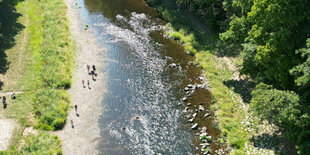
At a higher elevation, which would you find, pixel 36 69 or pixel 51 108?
pixel 36 69

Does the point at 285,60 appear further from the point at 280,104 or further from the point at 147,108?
the point at 147,108

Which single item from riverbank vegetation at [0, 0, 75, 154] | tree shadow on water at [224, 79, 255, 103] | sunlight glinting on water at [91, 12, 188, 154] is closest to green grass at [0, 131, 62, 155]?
riverbank vegetation at [0, 0, 75, 154]

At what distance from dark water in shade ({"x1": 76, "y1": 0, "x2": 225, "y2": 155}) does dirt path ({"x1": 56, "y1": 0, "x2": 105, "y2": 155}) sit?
1182mm

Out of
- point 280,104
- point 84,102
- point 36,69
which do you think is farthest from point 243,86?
point 36,69

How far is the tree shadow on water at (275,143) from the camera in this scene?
3372 cm

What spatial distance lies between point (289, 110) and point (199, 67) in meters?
23.5

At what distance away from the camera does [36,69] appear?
51250mm

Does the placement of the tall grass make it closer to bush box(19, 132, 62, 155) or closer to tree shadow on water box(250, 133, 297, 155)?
bush box(19, 132, 62, 155)

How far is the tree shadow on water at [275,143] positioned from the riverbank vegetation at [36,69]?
2459 centimetres

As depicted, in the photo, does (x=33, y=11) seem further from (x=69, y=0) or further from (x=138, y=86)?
(x=138, y=86)

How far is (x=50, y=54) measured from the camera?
5453 centimetres

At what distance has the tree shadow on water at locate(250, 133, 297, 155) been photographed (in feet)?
111

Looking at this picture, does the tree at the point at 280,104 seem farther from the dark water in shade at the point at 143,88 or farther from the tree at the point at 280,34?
the dark water in shade at the point at 143,88

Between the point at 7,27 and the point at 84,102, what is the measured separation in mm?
32703
